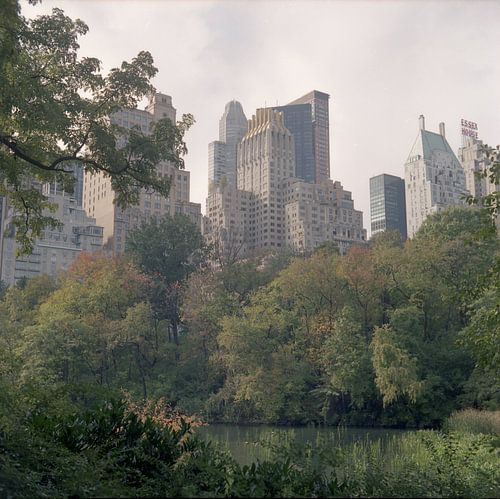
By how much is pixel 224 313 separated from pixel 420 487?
40368 millimetres

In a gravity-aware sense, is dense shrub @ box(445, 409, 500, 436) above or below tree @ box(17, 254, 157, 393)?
below

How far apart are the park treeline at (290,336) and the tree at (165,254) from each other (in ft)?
1.11

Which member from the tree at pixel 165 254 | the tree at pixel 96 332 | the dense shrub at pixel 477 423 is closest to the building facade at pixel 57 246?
the tree at pixel 165 254

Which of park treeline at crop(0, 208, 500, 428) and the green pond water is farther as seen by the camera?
park treeline at crop(0, 208, 500, 428)

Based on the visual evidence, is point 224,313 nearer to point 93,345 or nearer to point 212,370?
point 212,370

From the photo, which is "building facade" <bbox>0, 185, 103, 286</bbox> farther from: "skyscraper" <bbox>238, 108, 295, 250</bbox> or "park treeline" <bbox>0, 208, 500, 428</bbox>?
"park treeline" <bbox>0, 208, 500, 428</bbox>

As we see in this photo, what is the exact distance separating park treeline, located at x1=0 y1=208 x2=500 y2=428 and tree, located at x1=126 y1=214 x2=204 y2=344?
34cm

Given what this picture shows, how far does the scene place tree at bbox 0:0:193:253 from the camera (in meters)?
14.1

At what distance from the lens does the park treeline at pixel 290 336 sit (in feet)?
118

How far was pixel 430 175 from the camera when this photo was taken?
6604 inches

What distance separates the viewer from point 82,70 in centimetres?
1544

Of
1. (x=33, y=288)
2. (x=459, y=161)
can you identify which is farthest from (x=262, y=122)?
(x=33, y=288)

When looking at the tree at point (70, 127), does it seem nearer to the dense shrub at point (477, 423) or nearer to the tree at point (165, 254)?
the dense shrub at point (477, 423)

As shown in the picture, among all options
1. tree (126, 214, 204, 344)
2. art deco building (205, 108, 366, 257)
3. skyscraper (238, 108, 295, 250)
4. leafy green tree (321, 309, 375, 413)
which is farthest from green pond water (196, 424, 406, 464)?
skyscraper (238, 108, 295, 250)
